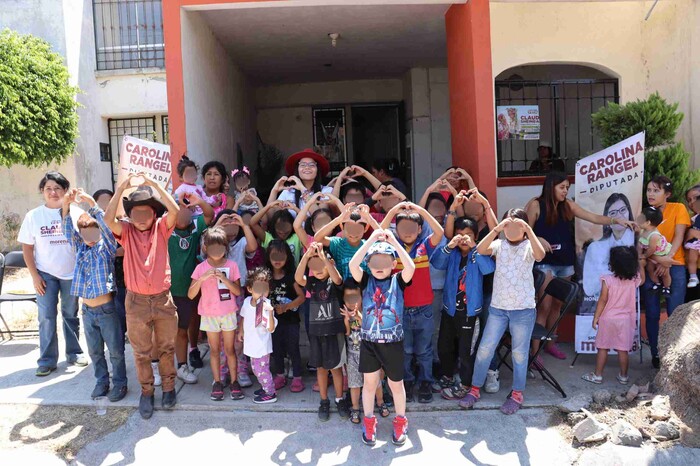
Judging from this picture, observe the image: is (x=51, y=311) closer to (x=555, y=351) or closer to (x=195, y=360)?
(x=195, y=360)

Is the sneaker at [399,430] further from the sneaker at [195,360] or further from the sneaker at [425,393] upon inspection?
the sneaker at [195,360]

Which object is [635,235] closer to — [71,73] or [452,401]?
[452,401]

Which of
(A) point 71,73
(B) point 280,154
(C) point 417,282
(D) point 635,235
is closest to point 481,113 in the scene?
(D) point 635,235

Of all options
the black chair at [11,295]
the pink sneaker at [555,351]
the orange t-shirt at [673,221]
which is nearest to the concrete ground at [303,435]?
the pink sneaker at [555,351]

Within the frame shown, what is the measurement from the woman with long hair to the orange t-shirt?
20.3 inches

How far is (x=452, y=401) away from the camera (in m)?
4.50

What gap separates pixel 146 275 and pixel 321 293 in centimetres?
141

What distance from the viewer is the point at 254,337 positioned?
444 centimetres

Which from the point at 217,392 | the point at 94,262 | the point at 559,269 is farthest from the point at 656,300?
the point at 94,262

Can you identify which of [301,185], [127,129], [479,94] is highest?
[127,129]

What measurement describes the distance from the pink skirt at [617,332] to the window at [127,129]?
35.1 ft

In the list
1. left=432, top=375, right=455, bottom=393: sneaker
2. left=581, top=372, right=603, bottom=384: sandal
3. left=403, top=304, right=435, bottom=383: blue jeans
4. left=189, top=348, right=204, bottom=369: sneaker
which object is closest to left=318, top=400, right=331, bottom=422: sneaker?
left=403, top=304, right=435, bottom=383: blue jeans

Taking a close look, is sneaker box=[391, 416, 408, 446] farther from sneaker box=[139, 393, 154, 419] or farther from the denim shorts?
the denim shorts

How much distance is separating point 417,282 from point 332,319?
79cm
